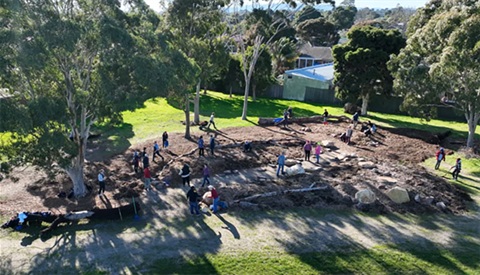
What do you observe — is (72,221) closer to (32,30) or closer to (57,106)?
(57,106)

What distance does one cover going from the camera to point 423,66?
1106 inches

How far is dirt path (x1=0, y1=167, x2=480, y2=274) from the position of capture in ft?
43.9

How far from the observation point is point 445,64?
24.9m

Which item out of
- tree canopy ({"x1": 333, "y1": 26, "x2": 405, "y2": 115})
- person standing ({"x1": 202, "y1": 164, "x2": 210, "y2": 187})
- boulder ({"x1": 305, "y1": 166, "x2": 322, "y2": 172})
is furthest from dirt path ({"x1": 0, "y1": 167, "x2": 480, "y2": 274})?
tree canopy ({"x1": 333, "y1": 26, "x2": 405, "y2": 115})

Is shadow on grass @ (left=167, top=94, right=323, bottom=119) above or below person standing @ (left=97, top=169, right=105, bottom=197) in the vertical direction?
above

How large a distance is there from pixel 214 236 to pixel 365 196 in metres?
7.68

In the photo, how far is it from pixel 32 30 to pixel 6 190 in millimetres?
9655

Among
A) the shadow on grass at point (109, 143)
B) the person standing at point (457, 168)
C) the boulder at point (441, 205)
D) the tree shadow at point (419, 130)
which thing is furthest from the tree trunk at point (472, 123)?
the shadow on grass at point (109, 143)

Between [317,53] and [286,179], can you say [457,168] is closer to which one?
[286,179]

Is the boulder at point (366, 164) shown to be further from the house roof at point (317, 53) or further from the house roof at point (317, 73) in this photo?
the house roof at point (317, 53)

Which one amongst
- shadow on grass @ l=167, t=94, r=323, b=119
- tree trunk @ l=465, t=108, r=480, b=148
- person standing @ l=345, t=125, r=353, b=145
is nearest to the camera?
tree trunk @ l=465, t=108, r=480, b=148

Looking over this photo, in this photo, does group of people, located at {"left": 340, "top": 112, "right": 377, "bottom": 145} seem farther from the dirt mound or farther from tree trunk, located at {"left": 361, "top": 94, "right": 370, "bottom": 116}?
tree trunk, located at {"left": 361, "top": 94, "right": 370, "bottom": 116}

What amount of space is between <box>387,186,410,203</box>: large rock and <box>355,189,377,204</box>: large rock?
3.23 ft

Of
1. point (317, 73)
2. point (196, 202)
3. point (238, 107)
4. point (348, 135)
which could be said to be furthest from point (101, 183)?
point (317, 73)
